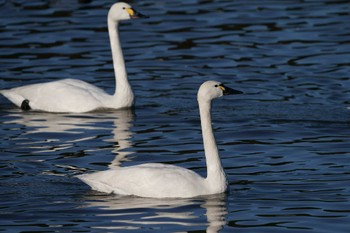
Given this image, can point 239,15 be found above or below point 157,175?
above

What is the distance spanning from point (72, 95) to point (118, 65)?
100 centimetres

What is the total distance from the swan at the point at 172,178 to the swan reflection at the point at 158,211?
Result: 8cm

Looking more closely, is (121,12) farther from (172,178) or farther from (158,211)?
(158,211)

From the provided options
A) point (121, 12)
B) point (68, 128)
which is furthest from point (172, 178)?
A: point (121, 12)

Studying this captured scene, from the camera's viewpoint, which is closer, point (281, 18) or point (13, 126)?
point (13, 126)

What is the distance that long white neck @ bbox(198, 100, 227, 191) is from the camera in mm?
12883

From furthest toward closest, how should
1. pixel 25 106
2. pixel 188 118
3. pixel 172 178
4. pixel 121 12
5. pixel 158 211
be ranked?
pixel 121 12
pixel 25 106
pixel 188 118
pixel 172 178
pixel 158 211

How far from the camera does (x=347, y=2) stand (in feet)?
82.2

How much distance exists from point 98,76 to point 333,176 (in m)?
7.49

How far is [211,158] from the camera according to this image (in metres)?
13.0

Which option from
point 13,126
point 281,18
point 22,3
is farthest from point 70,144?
point 22,3

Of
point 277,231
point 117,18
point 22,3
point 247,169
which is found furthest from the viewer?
point 22,3

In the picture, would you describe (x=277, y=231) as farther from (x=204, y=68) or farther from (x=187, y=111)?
(x=204, y=68)

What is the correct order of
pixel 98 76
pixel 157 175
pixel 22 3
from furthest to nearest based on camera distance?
pixel 22 3 < pixel 98 76 < pixel 157 175
